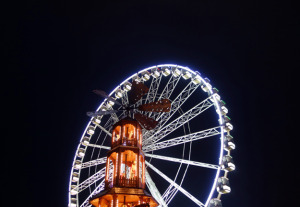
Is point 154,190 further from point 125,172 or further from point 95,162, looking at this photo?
point 95,162

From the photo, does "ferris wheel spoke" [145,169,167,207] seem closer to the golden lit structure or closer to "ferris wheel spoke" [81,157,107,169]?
the golden lit structure

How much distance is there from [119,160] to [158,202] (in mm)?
2909

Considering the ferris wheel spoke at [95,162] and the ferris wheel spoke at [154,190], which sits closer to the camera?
the ferris wheel spoke at [154,190]

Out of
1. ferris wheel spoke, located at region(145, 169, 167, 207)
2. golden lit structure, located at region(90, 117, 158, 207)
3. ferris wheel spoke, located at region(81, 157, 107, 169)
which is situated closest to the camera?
golden lit structure, located at region(90, 117, 158, 207)

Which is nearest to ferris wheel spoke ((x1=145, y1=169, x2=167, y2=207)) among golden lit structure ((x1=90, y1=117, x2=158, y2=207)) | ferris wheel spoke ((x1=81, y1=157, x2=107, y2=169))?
golden lit structure ((x1=90, y1=117, x2=158, y2=207))

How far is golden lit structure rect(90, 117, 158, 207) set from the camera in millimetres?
14500

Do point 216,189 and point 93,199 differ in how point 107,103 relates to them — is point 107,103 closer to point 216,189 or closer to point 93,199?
point 93,199

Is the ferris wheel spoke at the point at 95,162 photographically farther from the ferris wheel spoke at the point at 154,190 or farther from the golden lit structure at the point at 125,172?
the ferris wheel spoke at the point at 154,190

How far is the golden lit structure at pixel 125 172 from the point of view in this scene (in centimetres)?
1450

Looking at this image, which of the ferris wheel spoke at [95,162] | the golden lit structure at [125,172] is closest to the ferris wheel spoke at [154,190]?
the golden lit structure at [125,172]

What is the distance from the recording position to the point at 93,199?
15.1 m

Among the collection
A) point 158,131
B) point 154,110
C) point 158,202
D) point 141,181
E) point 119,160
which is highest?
point 154,110

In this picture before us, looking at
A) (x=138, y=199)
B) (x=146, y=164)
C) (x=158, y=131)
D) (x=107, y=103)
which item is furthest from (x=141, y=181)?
(x=107, y=103)

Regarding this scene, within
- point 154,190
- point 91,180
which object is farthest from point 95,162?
point 154,190
